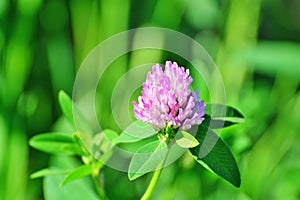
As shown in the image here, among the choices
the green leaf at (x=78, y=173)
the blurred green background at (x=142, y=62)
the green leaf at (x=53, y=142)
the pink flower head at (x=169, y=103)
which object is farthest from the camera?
the blurred green background at (x=142, y=62)

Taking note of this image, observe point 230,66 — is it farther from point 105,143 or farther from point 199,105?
point 199,105

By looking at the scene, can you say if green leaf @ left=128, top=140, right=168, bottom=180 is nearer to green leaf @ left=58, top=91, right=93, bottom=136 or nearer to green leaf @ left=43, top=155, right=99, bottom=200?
green leaf @ left=58, top=91, right=93, bottom=136

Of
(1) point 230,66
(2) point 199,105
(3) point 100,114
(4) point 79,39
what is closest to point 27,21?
(4) point 79,39

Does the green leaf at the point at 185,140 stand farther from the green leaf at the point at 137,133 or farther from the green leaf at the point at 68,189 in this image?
the green leaf at the point at 68,189

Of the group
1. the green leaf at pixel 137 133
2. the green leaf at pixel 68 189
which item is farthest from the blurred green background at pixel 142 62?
the green leaf at pixel 137 133

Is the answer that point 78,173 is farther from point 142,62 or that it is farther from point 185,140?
point 142,62

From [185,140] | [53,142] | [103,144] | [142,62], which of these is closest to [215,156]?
[185,140]
